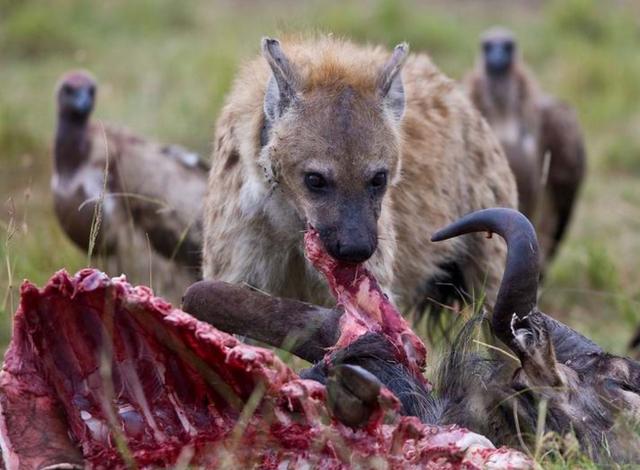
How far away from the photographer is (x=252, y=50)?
712 centimetres

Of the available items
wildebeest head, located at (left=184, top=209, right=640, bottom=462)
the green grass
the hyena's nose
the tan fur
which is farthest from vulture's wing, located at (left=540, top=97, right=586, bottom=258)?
wildebeest head, located at (left=184, top=209, right=640, bottom=462)

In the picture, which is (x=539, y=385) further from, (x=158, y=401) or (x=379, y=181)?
(x=379, y=181)

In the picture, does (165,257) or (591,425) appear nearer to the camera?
(591,425)

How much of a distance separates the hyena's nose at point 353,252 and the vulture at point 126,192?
226 centimetres

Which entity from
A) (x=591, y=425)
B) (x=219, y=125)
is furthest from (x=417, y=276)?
(x=591, y=425)

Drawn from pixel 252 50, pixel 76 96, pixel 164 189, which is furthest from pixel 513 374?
pixel 76 96

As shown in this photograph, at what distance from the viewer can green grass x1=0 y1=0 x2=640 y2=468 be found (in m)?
7.54

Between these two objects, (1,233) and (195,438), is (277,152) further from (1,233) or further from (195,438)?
(1,233)

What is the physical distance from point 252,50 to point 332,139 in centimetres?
311

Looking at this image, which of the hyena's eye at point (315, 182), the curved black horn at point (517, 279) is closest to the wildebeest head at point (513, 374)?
the curved black horn at point (517, 279)

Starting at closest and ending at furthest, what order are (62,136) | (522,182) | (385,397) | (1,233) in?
(385,397)
(1,233)
(62,136)
(522,182)

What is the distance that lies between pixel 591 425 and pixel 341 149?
130cm

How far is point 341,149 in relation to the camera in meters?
4.09

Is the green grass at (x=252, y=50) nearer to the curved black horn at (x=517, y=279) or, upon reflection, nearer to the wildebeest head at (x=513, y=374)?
the wildebeest head at (x=513, y=374)
